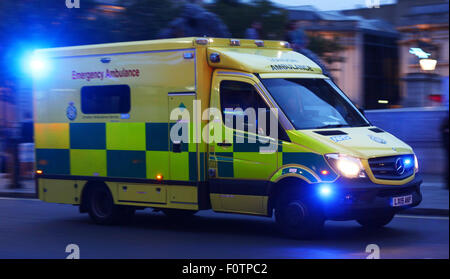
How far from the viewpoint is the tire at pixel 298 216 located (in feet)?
31.5

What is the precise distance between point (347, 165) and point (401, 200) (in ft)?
2.96

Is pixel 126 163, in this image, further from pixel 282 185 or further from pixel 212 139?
pixel 282 185

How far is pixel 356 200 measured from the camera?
370 inches

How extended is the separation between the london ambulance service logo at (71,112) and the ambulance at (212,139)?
2 centimetres

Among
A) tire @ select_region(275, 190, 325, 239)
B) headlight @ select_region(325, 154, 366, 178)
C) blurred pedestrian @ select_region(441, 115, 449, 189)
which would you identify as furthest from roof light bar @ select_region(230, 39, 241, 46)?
blurred pedestrian @ select_region(441, 115, 449, 189)

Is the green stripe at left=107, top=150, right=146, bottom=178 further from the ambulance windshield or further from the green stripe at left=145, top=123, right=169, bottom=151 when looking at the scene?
the ambulance windshield

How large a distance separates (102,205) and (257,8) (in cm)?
1491

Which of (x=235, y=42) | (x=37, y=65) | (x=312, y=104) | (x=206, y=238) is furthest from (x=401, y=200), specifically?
(x=37, y=65)

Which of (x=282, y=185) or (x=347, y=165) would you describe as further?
(x=282, y=185)

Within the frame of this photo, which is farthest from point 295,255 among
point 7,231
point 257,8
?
point 257,8

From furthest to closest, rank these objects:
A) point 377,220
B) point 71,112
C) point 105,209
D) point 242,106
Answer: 1. point 71,112
2. point 105,209
3. point 377,220
4. point 242,106

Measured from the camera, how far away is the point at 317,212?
9.56 meters

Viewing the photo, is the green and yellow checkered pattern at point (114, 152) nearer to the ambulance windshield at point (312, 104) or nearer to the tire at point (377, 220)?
the ambulance windshield at point (312, 104)
